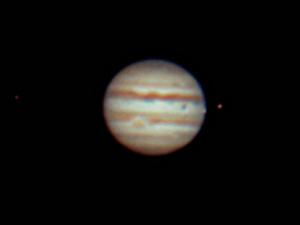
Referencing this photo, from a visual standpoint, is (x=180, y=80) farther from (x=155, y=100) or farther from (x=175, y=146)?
(x=175, y=146)

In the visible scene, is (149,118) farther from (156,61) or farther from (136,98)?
(156,61)

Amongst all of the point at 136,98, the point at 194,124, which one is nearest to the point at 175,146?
the point at 194,124

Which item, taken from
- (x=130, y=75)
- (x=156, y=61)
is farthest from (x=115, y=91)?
(x=156, y=61)

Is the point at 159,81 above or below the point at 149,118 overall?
above

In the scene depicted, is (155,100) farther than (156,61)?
No

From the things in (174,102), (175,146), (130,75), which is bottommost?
(175,146)

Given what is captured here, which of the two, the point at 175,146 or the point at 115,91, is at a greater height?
the point at 115,91
